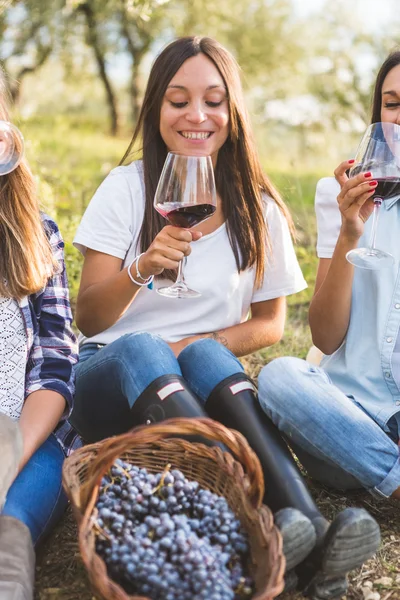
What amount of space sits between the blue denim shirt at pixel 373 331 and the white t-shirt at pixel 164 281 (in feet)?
1.21

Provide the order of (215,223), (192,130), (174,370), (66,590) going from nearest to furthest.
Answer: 1. (66,590)
2. (174,370)
3. (192,130)
4. (215,223)

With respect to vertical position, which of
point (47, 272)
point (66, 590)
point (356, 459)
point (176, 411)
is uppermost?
point (47, 272)

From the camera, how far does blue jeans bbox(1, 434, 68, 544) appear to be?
7.13 feet

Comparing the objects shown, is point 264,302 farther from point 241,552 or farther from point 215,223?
point 241,552

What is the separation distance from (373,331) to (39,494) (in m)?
1.29

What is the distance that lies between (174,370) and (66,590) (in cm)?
72

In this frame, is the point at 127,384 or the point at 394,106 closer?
the point at 127,384

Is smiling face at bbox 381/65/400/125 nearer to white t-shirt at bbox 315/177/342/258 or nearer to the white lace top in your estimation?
white t-shirt at bbox 315/177/342/258

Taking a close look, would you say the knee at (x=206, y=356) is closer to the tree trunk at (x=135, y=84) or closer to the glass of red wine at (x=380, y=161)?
the glass of red wine at (x=380, y=161)

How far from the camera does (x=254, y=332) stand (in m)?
2.99

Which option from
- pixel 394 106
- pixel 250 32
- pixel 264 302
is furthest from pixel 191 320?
pixel 250 32

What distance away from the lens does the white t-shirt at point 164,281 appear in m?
2.88

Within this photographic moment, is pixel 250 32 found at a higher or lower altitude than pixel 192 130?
higher

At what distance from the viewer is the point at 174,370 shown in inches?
92.8
